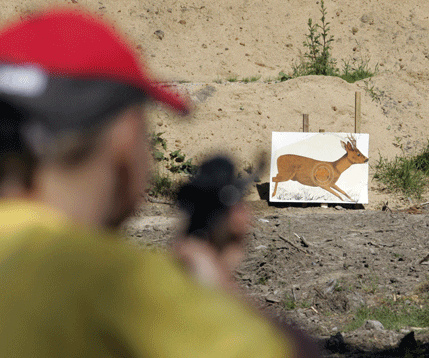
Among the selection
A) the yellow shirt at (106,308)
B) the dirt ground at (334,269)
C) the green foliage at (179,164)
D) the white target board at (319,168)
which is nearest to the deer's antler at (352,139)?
the white target board at (319,168)

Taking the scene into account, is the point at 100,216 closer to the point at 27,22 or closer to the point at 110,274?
the point at 110,274

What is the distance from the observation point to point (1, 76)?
712 mm

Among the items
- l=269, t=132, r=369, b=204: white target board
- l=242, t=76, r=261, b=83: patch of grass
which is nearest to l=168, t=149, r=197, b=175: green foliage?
l=269, t=132, r=369, b=204: white target board

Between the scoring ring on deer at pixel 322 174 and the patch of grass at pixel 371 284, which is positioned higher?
the scoring ring on deer at pixel 322 174

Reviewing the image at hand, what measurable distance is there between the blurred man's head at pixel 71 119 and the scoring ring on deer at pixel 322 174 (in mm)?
7774

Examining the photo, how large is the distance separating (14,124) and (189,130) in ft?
31.0

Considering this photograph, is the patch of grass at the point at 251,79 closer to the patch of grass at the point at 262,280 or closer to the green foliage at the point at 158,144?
the green foliage at the point at 158,144

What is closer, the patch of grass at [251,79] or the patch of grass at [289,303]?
the patch of grass at [289,303]

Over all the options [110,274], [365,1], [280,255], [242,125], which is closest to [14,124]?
[110,274]

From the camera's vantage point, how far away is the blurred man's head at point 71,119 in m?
0.66

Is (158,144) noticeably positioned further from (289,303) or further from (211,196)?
(211,196)

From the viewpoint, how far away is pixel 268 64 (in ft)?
42.1

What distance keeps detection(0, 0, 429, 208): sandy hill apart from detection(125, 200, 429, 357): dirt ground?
325 centimetres

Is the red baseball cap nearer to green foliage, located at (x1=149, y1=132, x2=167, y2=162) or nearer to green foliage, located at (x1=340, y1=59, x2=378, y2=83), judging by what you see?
green foliage, located at (x1=149, y1=132, x2=167, y2=162)
